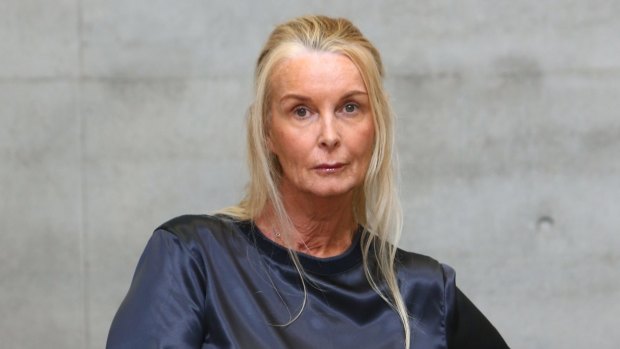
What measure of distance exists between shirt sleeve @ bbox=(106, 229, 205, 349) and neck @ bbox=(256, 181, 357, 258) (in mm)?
222

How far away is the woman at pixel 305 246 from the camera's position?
117 inches

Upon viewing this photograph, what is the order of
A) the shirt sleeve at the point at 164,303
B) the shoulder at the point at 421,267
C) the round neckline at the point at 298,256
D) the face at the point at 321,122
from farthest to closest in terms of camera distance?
1. the shoulder at the point at 421,267
2. the round neckline at the point at 298,256
3. the face at the point at 321,122
4. the shirt sleeve at the point at 164,303

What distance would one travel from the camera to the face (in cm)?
301

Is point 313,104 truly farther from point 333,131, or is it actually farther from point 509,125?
point 509,125

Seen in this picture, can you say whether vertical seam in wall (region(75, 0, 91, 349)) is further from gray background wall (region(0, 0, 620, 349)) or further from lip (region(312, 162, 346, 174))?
lip (region(312, 162, 346, 174))

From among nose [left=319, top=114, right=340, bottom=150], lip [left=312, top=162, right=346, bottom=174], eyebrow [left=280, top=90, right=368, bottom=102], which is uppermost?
eyebrow [left=280, top=90, right=368, bottom=102]

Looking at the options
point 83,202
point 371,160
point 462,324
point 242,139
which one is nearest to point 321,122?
point 371,160

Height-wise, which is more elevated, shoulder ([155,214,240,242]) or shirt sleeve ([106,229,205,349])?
shoulder ([155,214,240,242])

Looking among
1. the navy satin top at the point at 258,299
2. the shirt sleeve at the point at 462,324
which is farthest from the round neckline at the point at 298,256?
the shirt sleeve at the point at 462,324

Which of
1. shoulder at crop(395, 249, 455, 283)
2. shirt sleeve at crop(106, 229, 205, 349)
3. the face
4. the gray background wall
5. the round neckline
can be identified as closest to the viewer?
shirt sleeve at crop(106, 229, 205, 349)

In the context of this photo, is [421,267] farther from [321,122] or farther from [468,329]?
[321,122]

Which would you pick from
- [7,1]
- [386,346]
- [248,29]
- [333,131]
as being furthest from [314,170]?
[7,1]

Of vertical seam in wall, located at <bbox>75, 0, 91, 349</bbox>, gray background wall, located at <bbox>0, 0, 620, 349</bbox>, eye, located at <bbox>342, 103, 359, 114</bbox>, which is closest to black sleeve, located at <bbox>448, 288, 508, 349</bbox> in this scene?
eye, located at <bbox>342, 103, 359, 114</bbox>

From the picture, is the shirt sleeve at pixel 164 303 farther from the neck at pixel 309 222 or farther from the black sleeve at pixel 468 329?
the black sleeve at pixel 468 329
